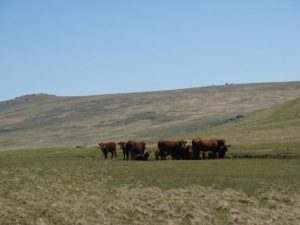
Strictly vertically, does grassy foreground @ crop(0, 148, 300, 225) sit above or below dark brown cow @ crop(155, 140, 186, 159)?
below

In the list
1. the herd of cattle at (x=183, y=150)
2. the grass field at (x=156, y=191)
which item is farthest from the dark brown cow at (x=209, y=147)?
the grass field at (x=156, y=191)

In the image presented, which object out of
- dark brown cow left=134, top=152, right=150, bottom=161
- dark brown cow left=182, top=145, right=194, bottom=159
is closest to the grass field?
dark brown cow left=182, top=145, right=194, bottom=159

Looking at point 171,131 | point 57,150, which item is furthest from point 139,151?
point 171,131

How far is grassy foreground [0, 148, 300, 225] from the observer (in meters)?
21.0

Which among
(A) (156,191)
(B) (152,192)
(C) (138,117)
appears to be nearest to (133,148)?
(A) (156,191)

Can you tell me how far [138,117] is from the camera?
150 m

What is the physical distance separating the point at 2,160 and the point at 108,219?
73.0 ft

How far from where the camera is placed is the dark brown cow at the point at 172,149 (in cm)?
4202

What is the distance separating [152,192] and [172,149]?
660 inches

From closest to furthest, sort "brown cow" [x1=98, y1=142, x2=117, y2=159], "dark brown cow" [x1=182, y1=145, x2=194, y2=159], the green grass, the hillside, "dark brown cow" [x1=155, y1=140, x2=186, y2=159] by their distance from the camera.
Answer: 1. the green grass
2. "dark brown cow" [x1=182, y1=145, x2=194, y2=159]
3. "dark brown cow" [x1=155, y1=140, x2=186, y2=159]
4. "brown cow" [x1=98, y1=142, x2=117, y2=159]
5. the hillside

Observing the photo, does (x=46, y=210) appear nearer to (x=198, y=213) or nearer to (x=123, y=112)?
(x=198, y=213)

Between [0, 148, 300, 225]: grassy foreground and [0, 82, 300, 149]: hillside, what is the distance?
236 feet

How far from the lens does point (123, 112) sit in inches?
6590

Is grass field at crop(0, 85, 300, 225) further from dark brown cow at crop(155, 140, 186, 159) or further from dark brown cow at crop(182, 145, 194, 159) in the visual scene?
dark brown cow at crop(155, 140, 186, 159)
